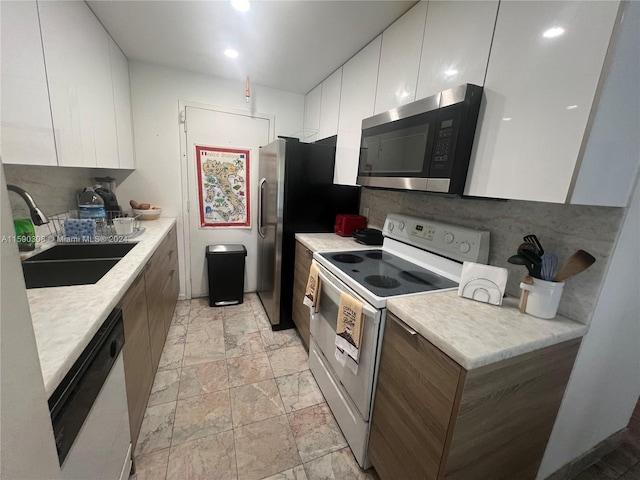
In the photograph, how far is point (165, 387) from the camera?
5.74 ft

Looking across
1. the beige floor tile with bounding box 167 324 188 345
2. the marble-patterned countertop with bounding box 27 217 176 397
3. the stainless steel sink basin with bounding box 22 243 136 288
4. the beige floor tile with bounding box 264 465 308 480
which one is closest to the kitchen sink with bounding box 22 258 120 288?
the stainless steel sink basin with bounding box 22 243 136 288

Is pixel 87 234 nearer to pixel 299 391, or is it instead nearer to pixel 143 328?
pixel 143 328

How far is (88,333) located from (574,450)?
2098 mm

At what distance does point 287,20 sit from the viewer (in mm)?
1614

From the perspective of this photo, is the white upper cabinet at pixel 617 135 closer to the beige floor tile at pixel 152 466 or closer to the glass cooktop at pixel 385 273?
the glass cooktop at pixel 385 273

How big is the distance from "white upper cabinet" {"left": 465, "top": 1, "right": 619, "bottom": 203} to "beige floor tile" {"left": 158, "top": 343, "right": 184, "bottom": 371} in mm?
2248

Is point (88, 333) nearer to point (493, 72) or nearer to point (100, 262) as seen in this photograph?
point (100, 262)

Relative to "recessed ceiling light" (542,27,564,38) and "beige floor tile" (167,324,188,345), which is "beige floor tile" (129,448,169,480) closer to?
"beige floor tile" (167,324,188,345)

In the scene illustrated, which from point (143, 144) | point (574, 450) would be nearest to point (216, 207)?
point (143, 144)

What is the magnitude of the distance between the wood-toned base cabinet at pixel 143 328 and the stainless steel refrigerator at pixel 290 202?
876 millimetres

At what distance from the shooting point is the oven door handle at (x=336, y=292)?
1.14 meters

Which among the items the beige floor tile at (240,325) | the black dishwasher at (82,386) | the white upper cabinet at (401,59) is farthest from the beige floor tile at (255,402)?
the white upper cabinet at (401,59)

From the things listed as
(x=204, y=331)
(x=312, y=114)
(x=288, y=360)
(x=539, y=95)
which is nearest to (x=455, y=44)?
(x=539, y=95)

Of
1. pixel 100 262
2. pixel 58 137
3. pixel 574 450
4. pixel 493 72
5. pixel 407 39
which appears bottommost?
pixel 574 450
